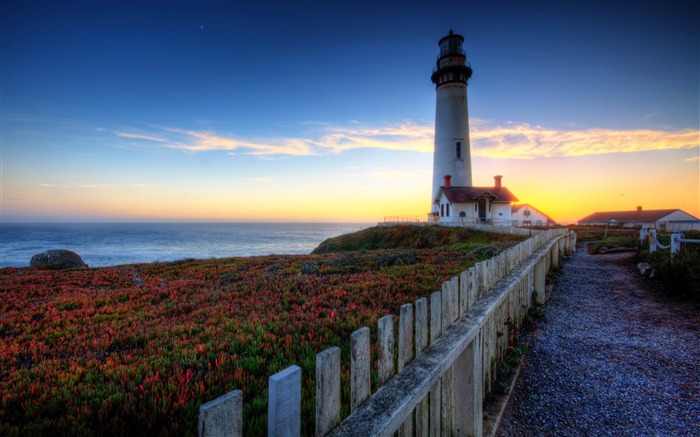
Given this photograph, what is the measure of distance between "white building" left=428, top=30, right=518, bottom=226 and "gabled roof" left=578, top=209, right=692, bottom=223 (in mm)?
35873

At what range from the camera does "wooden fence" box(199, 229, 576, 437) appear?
1180 mm

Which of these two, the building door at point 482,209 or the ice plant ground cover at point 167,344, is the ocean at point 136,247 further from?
the ice plant ground cover at point 167,344

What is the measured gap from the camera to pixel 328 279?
29.7ft

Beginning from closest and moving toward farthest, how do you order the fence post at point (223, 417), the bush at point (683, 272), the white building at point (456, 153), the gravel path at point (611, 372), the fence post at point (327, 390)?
1. the fence post at point (223, 417)
2. the fence post at point (327, 390)
3. the gravel path at point (611, 372)
4. the bush at point (683, 272)
5. the white building at point (456, 153)

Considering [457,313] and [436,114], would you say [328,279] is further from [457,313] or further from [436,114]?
[436,114]

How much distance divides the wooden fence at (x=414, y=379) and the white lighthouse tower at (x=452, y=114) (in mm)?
37807

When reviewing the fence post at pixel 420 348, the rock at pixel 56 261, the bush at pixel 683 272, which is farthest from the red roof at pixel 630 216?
the rock at pixel 56 261

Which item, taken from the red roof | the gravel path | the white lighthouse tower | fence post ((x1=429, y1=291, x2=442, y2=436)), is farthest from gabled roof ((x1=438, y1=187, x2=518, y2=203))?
fence post ((x1=429, y1=291, x2=442, y2=436))

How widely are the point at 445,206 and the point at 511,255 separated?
3484 centimetres

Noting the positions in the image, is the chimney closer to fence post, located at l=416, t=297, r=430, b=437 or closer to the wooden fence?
the wooden fence

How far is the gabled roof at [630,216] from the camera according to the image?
2354 inches

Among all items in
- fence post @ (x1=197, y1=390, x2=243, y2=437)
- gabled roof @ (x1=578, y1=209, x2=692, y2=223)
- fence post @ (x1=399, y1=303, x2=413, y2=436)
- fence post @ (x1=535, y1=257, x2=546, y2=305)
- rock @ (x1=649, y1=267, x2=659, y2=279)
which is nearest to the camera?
fence post @ (x1=197, y1=390, x2=243, y2=437)

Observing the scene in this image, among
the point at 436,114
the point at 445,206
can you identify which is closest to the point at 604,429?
the point at 445,206

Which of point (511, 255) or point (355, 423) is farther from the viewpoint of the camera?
point (511, 255)
